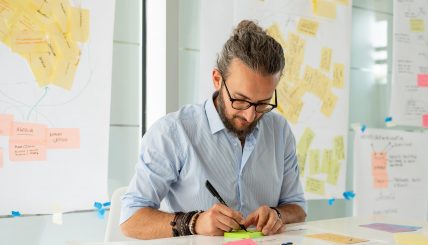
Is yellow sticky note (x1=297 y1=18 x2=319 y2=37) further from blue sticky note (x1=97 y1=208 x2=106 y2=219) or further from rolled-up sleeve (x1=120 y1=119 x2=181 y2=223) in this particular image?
blue sticky note (x1=97 y1=208 x2=106 y2=219)

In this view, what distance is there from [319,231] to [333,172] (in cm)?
151

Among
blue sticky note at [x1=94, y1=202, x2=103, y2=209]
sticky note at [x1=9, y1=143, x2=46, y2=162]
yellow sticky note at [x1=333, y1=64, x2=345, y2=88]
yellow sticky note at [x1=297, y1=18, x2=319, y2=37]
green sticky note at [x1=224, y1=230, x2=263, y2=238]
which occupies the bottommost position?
blue sticky note at [x1=94, y1=202, x2=103, y2=209]

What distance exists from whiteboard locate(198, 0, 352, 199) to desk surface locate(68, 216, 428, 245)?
3.40 ft

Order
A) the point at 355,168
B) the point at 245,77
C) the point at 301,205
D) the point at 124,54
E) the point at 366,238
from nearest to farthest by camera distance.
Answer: the point at 366,238 → the point at 245,77 → the point at 301,205 → the point at 124,54 → the point at 355,168

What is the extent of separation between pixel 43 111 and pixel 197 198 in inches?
29.6

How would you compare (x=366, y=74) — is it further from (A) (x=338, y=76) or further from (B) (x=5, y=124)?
(B) (x=5, y=124)

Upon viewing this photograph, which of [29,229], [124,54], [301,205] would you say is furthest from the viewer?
[124,54]

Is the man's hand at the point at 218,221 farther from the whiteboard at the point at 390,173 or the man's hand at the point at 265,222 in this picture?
the whiteboard at the point at 390,173

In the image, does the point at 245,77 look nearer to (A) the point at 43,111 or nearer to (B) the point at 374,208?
(A) the point at 43,111

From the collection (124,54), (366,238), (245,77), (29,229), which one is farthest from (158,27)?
(366,238)

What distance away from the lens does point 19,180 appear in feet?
6.59

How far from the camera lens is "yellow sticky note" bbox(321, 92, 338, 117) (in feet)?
9.68

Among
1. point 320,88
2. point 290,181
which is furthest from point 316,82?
point 290,181

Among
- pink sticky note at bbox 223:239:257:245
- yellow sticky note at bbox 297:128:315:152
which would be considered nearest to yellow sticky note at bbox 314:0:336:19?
yellow sticky note at bbox 297:128:315:152
